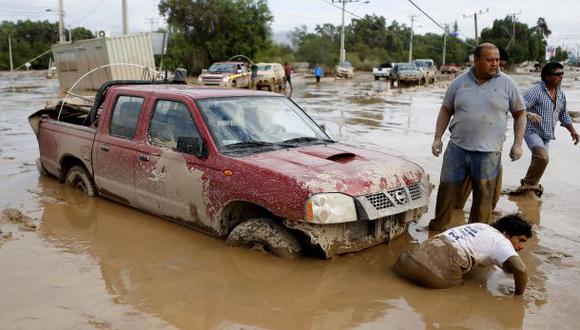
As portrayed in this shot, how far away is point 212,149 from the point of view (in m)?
5.18

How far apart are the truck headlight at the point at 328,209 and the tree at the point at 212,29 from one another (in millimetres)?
47893

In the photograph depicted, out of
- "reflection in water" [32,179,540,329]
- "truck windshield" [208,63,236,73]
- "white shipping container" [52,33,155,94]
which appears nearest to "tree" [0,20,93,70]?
"truck windshield" [208,63,236,73]

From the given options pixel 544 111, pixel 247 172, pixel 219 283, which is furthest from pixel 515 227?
pixel 544 111

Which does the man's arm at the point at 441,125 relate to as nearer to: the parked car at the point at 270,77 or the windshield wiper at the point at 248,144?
the windshield wiper at the point at 248,144

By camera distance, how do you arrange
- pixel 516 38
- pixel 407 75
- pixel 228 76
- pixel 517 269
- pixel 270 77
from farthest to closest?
pixel 516 38 < pixel 407 75 < pixel 270 77 < pixel 228 76 < pixel 517 269

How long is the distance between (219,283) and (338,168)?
1.37 metres

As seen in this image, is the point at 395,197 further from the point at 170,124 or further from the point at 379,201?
the point at 170,124

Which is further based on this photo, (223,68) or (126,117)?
(223,68)

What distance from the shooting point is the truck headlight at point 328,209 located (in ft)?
14.6

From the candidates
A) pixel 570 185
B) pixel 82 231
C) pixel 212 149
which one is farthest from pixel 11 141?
pixel 570 185

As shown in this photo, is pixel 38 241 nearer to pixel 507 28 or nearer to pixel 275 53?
pixel 275 53

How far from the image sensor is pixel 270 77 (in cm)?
3144

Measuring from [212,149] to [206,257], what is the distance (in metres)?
0.97

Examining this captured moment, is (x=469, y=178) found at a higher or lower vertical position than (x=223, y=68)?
lower
